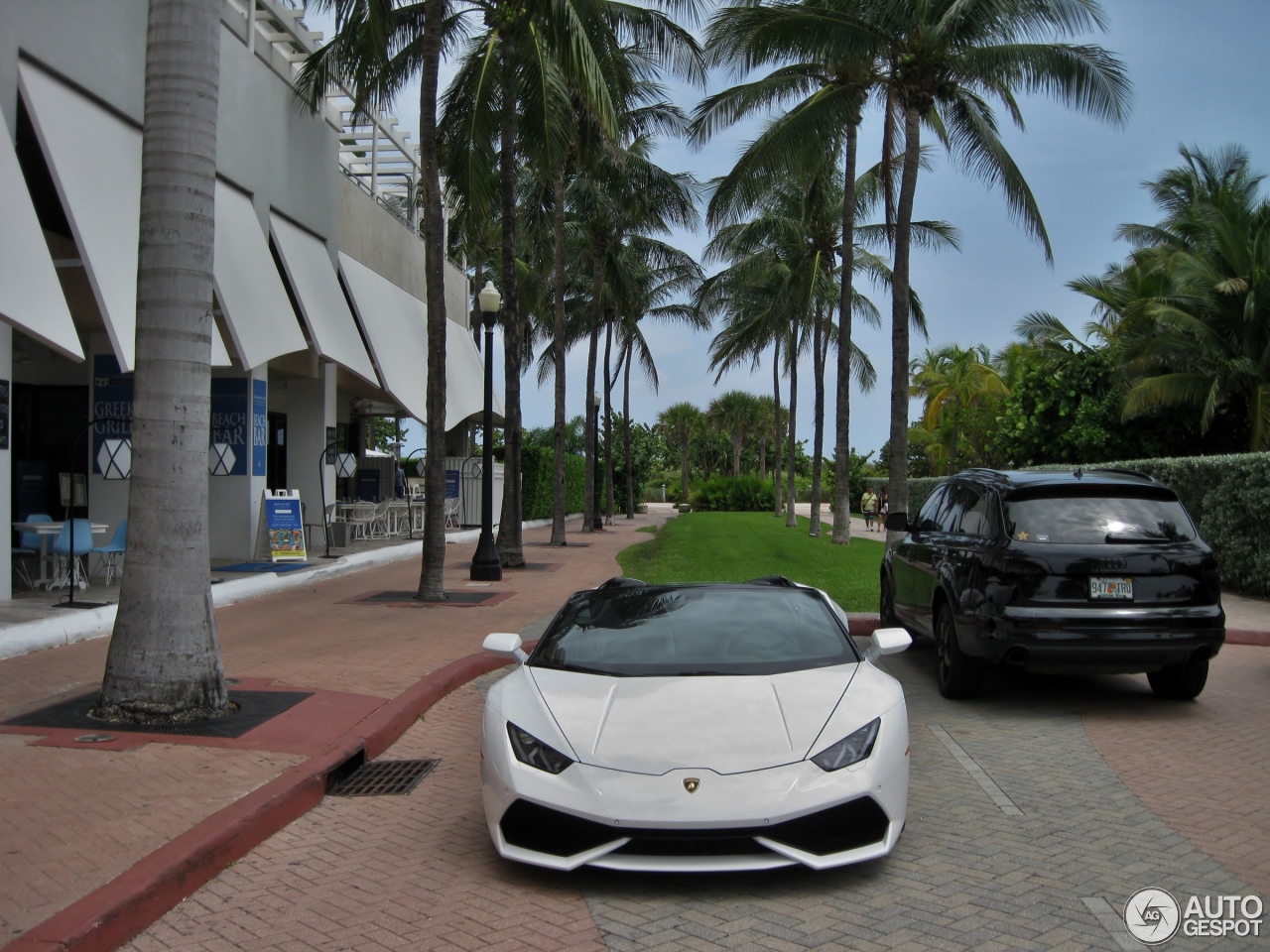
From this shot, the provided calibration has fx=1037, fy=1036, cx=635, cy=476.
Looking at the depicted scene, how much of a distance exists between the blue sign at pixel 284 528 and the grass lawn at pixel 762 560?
5.63m

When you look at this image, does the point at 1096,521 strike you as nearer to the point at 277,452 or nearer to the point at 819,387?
the point at 277,452

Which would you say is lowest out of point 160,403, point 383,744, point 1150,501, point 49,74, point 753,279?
point 383,744

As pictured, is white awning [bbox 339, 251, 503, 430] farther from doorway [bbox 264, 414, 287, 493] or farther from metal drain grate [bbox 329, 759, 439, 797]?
metal drain grate [bbox 329, 759, 439, 797]

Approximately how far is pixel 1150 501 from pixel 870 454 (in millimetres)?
75749

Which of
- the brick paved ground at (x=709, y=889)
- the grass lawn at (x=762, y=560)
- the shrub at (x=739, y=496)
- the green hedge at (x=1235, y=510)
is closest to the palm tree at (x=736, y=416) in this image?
the shrub at (x=739, y=496)

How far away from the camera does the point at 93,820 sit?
4926mm

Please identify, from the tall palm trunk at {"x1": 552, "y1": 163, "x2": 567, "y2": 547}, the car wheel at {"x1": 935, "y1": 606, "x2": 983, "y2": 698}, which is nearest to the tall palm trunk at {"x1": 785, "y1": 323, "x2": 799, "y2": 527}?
the tall palm trunk at {"x1": 552, "y1": 163, "x2": 567, "y2": 547}

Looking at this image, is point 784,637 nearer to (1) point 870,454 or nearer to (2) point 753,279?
(2) point 753,279

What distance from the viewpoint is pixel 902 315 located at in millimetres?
18891

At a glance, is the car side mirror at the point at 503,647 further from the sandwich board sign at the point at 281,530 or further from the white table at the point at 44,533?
the sandwich board sign at the point at 281,530

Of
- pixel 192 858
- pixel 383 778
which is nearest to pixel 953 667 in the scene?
pixel 383 778

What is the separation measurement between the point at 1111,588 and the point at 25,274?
10.3 metres

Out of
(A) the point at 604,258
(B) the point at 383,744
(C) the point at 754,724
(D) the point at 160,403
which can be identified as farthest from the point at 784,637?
(A) the point at 604,258

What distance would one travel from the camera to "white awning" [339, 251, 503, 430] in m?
21.7
